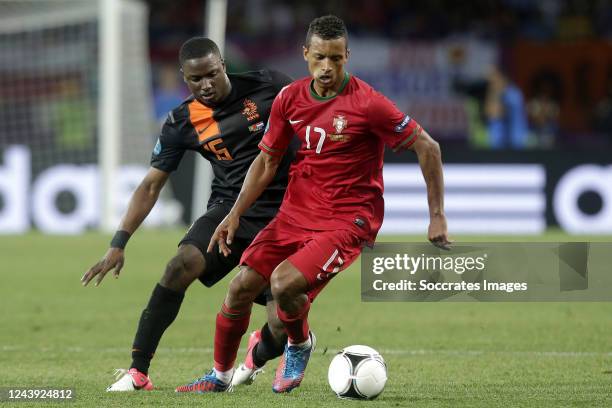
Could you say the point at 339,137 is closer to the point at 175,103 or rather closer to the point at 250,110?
the point at 250,110

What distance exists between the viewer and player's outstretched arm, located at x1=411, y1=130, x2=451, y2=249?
17.0 feet

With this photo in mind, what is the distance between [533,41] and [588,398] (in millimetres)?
16845

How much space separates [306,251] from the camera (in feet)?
18.0

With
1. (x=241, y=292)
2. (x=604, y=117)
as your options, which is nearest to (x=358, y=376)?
(x=241, y=292)

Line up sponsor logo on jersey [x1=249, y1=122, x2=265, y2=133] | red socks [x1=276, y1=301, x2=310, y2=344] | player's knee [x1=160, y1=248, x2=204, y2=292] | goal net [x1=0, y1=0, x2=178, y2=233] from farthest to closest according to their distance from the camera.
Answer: goal net [x1=0, y1=0, x2=178, y2=233] → sponsor logo on jersey [x1=249, y1=122, x2=265, y2=133] → player's knee [x1=160, y1=248, x2=204, y2=292] → red socks [x1=276, y1=301, x2=310, y2=344]

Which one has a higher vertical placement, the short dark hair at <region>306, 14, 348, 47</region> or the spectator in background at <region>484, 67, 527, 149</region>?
the short dark hair at <region>306, 14, 348, 47</region>

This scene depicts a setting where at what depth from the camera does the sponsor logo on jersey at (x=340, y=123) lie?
5.48m

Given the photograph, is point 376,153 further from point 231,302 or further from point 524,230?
point 524,230

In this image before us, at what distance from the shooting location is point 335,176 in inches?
220

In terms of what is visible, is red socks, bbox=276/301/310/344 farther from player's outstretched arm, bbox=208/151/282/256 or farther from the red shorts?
player's outstretched arm, bbox=208/151/282/256

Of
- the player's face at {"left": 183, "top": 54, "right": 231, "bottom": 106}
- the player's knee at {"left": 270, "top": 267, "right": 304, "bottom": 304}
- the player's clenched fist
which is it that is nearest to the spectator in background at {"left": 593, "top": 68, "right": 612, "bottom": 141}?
the player's face at {"left": 183, "top": 54, "right": 231, "bottom": 106}

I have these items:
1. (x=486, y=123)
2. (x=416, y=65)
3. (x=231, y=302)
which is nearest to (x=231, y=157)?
(x=231, y=302)

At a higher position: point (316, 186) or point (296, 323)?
point (316, 186)

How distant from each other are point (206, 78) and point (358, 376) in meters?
1.72
